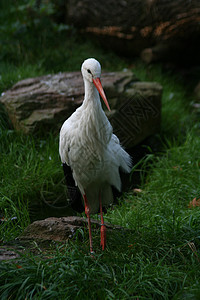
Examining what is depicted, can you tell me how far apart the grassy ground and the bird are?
311 millimetres

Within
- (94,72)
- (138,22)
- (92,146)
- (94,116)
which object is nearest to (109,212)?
(92,146)

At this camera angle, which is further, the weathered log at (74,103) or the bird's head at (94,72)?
the weathered log at (74,103)

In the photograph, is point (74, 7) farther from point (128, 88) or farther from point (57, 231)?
point (57, 231)

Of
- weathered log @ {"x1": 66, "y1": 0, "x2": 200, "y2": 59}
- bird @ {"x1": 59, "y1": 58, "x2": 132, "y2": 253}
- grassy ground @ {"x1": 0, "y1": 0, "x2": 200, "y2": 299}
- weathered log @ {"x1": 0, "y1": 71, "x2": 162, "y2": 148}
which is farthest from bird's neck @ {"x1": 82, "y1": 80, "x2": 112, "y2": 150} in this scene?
weathered log @ {"x1": 66, "y1": 0, "x2": 200, "y2": 59}

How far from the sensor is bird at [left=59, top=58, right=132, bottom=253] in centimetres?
257

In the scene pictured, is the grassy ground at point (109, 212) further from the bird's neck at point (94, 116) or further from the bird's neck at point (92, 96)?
the bird's neck at point (92, 96)

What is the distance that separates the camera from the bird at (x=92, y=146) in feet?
8.43

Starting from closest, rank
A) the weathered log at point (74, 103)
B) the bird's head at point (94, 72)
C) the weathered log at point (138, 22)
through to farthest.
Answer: the bird's head at point (94, 72) → the weathered log at point (74, 103) → the weathered log at point (138, 22)

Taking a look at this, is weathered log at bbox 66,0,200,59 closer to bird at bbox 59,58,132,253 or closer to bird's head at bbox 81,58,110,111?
bird at bbox 59,58,132,253

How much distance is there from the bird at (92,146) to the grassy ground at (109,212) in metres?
0.31

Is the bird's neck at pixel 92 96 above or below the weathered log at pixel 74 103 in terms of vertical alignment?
above

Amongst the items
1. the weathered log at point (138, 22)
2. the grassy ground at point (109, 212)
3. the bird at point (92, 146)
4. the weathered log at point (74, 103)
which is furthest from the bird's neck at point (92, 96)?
the weathered log at point (138, 22)

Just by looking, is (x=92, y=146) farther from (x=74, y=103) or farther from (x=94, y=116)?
(x=74, y=103)

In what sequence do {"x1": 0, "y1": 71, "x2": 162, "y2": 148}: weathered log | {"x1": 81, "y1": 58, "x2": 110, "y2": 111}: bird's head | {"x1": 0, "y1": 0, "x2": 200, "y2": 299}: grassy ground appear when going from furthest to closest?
{"x1": 0, "y1": 71, "x2": 162, "y2": 148}: weathered log → {"x1": 81, "y1": 58, "x2": 110, "y2": 111}: bird's head → {"x1": 0, "y1": 0, "x2": 200, "y2": 299}: grassy ground
